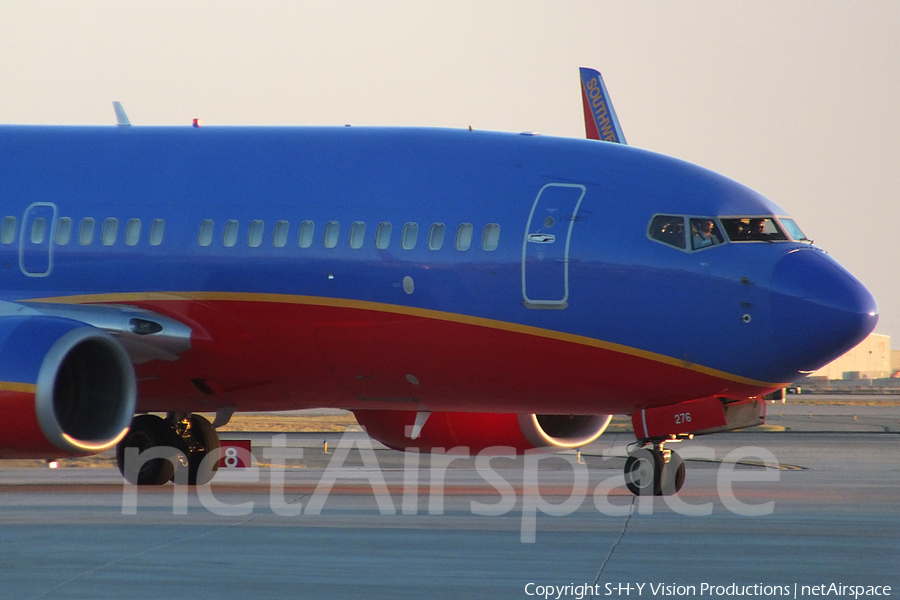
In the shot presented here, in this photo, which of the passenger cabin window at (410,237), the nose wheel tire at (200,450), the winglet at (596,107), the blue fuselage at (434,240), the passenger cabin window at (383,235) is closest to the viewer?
the blue fuselage at (434,240)

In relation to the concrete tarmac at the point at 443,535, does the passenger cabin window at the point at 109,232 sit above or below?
above

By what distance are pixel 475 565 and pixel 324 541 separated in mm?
1989

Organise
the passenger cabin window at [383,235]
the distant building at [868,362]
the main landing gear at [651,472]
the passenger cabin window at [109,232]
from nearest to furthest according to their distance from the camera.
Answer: the main landing gear at [651,472] → the passenger cabin window at [383,235] → the passenger cabin window at [109,232] → the distant building at [868,362]

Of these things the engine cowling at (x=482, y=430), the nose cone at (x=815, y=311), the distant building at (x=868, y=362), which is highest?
the distant building at (x=868, y=362)

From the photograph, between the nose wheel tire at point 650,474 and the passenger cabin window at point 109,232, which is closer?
the nose wheel tire at point 650,474

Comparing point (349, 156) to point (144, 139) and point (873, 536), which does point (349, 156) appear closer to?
point (144, 139)

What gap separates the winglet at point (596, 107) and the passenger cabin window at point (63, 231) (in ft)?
107

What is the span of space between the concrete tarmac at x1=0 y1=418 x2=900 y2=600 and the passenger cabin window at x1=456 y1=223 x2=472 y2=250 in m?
2.96

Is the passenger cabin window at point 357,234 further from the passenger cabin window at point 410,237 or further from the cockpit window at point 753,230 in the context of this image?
the cockpit window at point 753,230

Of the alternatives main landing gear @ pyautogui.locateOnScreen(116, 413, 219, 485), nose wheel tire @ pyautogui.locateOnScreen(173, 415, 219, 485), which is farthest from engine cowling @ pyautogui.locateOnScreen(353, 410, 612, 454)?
main landing gear @ pyautogui.locateOnScreen(116, 413, 219, 485)

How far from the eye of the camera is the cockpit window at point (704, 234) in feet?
52.8

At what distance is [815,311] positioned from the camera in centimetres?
1533

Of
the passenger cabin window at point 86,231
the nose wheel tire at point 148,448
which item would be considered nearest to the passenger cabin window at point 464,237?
the passenger cabin window at point 86,231

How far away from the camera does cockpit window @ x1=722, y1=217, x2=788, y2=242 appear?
16094 mm
